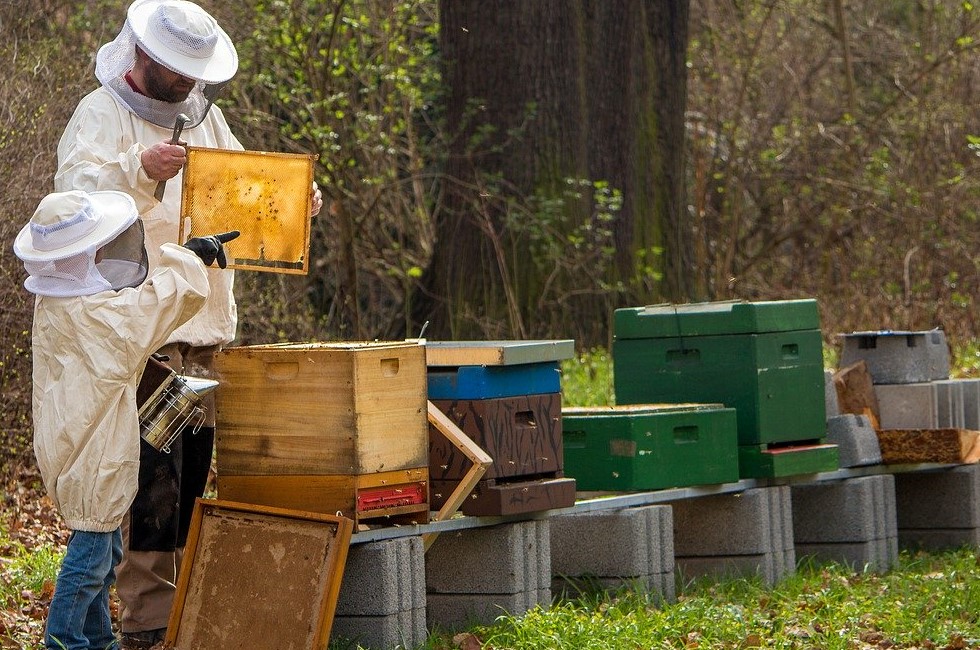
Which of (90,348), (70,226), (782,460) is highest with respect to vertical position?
(70,226)

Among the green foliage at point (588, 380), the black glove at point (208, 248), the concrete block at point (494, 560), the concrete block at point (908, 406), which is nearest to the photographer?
the black glove at point (208, 248)

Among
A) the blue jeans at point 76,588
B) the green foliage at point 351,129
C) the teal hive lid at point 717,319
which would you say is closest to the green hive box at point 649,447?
the teal hive lid at point 717,319

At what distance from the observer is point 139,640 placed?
14.6 ft

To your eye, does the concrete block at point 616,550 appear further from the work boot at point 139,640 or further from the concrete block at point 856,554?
the work boot at point 139,640

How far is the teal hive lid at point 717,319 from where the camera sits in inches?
222

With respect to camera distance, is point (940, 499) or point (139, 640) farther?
point (940, 499)

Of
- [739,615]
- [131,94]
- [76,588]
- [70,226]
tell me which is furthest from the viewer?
[739,615]

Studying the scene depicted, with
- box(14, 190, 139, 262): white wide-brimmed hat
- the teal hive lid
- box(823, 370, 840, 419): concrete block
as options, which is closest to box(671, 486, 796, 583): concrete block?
box(823, 370, 840, 419): concrete block

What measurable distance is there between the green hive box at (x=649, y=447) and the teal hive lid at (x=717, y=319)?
1.14 ft

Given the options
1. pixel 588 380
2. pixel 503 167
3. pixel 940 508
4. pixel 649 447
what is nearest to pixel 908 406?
pixel 940 508

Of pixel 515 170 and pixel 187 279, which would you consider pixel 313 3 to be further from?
pixel 187 279

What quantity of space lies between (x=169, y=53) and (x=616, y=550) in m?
2.41

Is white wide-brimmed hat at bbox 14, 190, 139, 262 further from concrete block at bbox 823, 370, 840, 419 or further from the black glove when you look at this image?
concrete block at bbox 823, 370, 840, 419

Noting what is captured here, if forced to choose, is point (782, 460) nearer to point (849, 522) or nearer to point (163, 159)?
point (849, 522)
